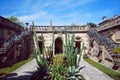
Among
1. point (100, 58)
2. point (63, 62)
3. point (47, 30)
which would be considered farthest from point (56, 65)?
point (47, 30)

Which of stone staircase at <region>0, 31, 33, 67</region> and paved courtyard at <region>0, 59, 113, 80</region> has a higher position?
stone staircase at <region>0, 31, 33, 67</region>

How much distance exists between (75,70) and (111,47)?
9.80 metres

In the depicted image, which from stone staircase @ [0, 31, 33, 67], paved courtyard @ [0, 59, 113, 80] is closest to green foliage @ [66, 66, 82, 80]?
paved courtyard @ [0, 59, 113, 80]

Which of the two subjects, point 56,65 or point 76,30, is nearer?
point 56,65

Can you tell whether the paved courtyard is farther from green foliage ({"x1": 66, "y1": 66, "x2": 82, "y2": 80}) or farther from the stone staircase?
the stone staircase

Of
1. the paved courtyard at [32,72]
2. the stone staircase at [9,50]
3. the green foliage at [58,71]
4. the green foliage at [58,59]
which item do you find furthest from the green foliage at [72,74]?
the stone staircase at [9,50]

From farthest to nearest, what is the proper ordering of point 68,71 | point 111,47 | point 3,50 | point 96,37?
point 96,37 < point 111,47 < point 3,50 < point 68,71

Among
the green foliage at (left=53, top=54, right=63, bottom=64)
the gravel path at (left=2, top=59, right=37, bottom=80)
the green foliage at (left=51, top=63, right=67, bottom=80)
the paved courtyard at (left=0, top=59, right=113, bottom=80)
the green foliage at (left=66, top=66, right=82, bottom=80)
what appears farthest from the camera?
the paved courtyard at (left=0, top=59, right=113, bottom=80)

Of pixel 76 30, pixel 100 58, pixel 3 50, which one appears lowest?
pixel 100 58

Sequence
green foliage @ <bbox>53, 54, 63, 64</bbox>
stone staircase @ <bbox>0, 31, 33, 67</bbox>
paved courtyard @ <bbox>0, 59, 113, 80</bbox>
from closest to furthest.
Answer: green foliage @ <bbox>53, 54, 63, 64</bbox> → paved courtyard @ <bbox>0, 59, 113, 80</bbox> → stone staircase @ <bbox>0, 31, 33, 67</bbox>

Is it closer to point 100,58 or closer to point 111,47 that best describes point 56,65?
point 111,47

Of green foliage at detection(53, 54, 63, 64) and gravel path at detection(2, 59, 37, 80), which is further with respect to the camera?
gravel path at detection(2, 59, 37, 80)

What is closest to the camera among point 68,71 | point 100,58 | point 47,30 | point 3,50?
point 68,71

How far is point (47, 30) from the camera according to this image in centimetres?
2619
